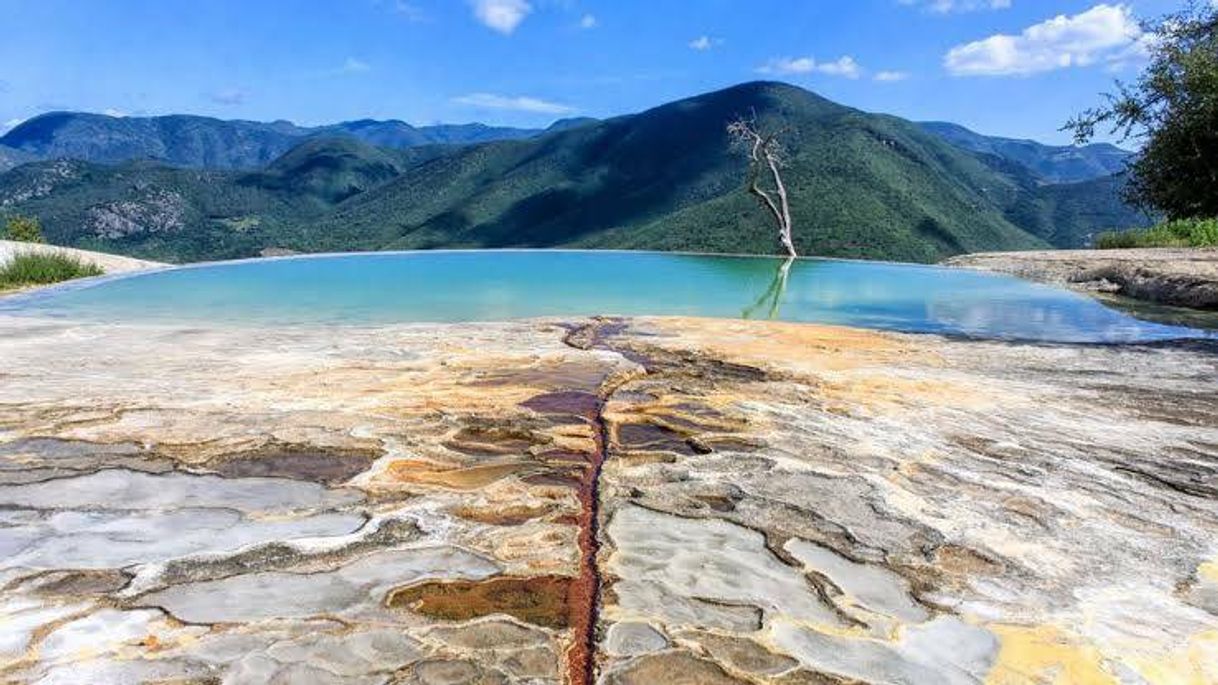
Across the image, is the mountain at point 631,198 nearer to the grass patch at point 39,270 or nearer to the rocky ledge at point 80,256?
the rocky ledge at point 80,256

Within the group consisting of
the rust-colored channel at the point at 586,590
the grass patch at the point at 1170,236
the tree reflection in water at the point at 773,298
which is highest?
the grass patch at the point at 1170,236

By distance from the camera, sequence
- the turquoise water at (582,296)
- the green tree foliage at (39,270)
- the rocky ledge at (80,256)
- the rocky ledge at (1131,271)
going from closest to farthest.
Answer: the turquoise water at (582,296) → the rocky ledge at (1131,271) → the green tree foliage at (39,270) → the rocky ledge at (80,256)

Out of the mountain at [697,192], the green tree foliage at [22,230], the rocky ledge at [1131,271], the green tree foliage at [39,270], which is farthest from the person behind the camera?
the mountain at [697,192]

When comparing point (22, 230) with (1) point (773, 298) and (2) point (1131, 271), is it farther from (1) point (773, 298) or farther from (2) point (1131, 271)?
(2) point (1131, 271)

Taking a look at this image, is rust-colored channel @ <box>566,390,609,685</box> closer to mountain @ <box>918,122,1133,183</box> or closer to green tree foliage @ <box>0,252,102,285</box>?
green tree foliage @ <box>0,252,102,285</box>

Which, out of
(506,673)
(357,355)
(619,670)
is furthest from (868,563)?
(357,355)

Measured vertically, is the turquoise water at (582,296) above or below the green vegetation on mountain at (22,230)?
below

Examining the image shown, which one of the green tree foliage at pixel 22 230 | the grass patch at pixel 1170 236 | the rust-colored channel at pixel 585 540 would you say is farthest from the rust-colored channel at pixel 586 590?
the green tree foliage at pixel 22 230

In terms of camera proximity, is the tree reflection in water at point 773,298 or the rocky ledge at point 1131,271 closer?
the rocky ledge at point 1131,271

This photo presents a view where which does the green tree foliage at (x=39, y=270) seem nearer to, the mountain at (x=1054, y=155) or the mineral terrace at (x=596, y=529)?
the mineral terrace at (x=596, y=529)
